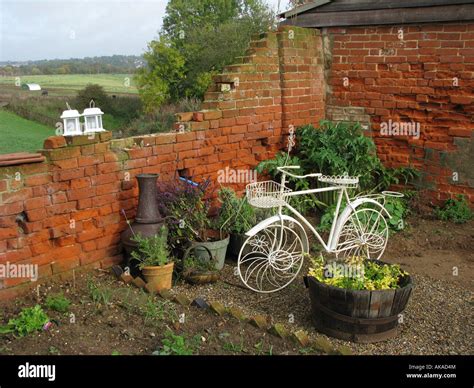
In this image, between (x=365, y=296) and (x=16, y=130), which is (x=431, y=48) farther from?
(x=16, y=130)

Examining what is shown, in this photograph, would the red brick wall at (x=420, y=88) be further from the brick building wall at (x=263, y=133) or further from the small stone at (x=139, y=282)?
the small stone at (x=139, y=282)

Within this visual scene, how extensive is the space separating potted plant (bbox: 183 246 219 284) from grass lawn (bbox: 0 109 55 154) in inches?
284

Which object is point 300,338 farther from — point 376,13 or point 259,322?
point 376,13

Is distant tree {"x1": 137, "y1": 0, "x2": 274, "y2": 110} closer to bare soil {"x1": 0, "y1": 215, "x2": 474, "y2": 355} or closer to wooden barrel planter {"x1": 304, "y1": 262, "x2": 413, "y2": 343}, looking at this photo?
bare soil {"x1": 0, "y1": 215, "x2": 474, "y2": 355}

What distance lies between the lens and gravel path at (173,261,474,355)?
4.05 m

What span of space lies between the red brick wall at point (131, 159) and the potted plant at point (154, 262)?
0.52 metres

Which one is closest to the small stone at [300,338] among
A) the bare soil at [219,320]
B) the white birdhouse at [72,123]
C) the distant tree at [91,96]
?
the bare soil at [219,320]

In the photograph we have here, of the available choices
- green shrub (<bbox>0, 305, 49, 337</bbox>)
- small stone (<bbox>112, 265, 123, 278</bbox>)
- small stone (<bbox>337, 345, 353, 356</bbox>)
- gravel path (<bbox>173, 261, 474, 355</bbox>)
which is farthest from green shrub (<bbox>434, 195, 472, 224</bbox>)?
green shrub (<bbox>0, 305, 49, 337</bbox>)

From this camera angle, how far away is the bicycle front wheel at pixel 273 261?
16.7ft

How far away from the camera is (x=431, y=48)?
6.94 m

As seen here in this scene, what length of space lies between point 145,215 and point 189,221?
508 mm

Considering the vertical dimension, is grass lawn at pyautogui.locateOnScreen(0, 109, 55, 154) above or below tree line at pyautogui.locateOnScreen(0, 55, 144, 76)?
below
